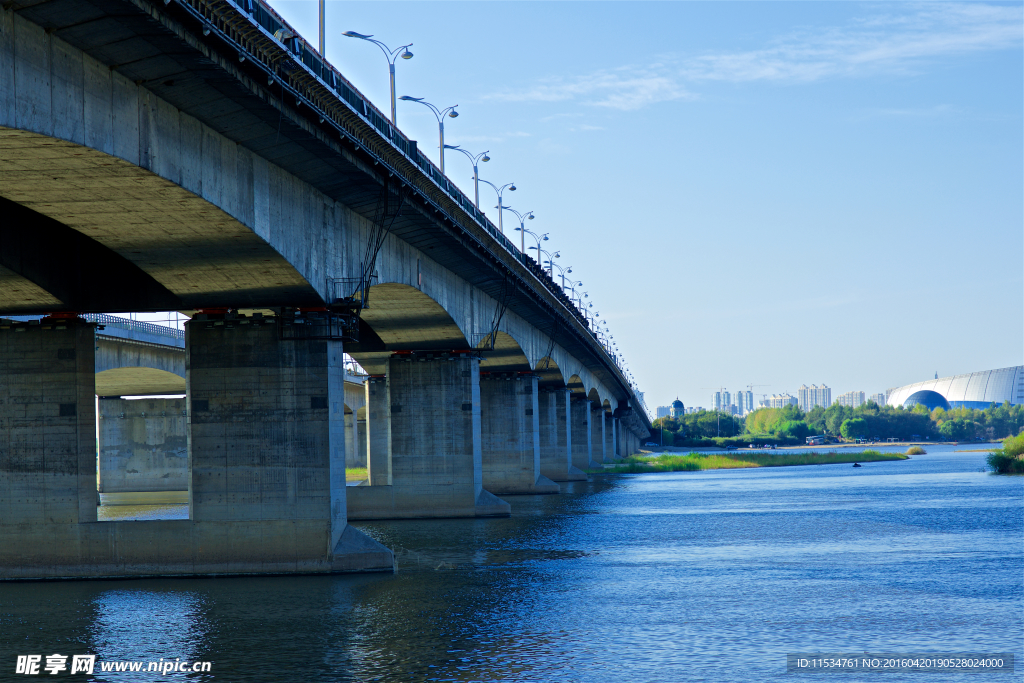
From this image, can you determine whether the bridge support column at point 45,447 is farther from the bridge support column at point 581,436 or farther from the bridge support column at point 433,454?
the bridge support column at point 581,436

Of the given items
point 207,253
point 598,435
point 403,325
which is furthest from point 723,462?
point 207,253

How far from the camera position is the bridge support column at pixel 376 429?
71.1 meters

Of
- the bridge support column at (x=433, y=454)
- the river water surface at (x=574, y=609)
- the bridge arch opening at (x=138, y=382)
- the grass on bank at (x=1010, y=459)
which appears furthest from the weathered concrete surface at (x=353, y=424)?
the river water surface at (x=574, y=609)

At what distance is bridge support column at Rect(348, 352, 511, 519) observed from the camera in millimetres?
54678

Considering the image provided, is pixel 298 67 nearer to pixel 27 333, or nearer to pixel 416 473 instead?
pixel 27 333

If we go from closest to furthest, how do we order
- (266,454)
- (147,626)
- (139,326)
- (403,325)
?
1. (147,626)
2. (266,454)
3. (403,325)
4. (139,326)

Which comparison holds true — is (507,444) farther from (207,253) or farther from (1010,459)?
(1010,459)

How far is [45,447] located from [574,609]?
691 inches

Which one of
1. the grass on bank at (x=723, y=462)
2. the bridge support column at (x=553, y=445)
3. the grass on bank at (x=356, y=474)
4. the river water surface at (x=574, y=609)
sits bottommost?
the grass on bank at (x=723, y=462)

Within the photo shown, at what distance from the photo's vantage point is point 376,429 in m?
75.5

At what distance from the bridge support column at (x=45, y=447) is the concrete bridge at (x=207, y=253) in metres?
0.06

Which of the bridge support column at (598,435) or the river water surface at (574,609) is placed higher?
the bridge support column at (598,435)

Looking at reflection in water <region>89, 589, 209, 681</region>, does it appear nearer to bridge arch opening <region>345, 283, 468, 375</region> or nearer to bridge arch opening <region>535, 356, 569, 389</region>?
bridge arch opening <region>345, 283, 468, 375</region>

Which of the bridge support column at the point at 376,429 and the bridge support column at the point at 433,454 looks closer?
the bridge support column at the point at 433,454
